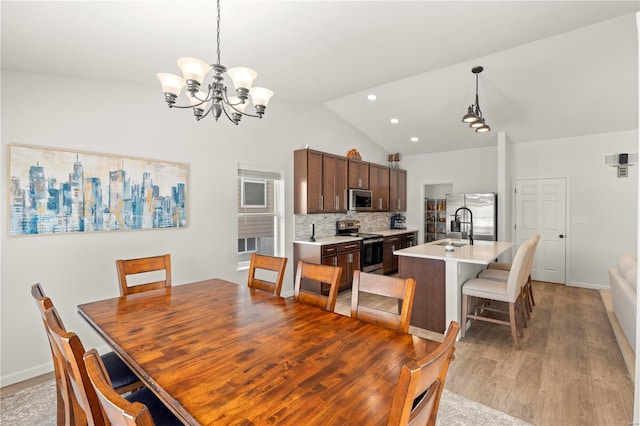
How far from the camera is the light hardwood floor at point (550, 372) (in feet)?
7.18

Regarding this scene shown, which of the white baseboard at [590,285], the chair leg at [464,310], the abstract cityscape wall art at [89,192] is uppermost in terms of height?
the abstract cityscape wall art at [89,192]

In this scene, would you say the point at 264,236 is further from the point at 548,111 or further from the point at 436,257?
the point at 548,111

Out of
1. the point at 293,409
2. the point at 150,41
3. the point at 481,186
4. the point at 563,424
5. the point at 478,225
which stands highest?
the point at 150,41

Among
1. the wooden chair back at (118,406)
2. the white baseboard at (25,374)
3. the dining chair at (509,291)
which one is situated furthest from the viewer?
the dining chair at (509,291)

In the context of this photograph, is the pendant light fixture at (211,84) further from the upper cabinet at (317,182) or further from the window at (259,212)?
the upper cabinet at (317,182)

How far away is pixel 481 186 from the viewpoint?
255 inches

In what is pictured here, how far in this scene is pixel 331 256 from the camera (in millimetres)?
4828

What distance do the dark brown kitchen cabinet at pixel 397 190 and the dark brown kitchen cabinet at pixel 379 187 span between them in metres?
0.19

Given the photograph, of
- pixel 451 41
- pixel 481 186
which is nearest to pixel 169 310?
pixel 451 41

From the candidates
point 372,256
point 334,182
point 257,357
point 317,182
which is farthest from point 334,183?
point 257,357

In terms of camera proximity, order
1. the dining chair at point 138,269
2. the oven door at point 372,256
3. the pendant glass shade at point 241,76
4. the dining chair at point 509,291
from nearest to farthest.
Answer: the pendant glass shade at point 241,76 < the dining chair at point 138,269 < the dining chair at point 509,291 < the oven door at point 372,256

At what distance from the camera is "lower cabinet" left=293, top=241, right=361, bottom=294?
15.5 ft

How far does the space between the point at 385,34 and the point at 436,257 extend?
2269 millimetres

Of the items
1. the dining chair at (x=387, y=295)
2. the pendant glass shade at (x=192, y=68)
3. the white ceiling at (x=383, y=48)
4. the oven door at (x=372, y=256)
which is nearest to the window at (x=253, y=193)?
the white ceiling at (x=383, y=48)
